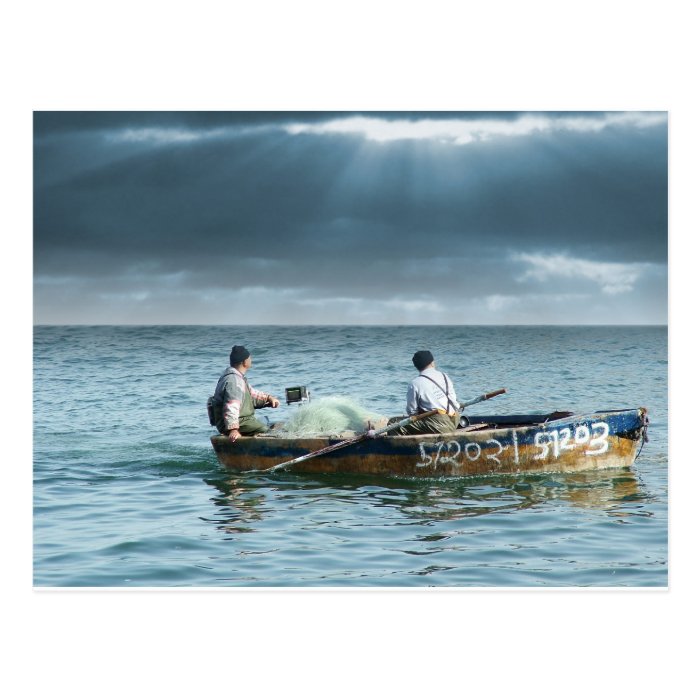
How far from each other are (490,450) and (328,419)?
2237 millimetres

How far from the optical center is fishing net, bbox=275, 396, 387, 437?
1198cm

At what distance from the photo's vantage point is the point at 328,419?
12.1 metres

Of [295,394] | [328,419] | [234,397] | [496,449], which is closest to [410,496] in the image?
[496,449]

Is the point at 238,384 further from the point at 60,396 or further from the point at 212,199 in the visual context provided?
the point at 60,396

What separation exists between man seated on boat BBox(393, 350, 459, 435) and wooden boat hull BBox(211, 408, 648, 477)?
0.83 ft

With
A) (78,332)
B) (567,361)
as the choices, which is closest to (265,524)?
(567,361)

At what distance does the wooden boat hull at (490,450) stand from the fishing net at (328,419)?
576 millimetres

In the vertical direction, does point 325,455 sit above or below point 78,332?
below

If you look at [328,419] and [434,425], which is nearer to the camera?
[434,425]

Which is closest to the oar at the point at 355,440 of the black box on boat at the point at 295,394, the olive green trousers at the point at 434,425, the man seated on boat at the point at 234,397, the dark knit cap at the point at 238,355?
the olive green trousers at the point at 434,425

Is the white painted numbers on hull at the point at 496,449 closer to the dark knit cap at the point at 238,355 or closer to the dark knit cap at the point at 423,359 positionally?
the dark knit cap at the point at 423,359

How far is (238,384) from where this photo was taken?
11445 millimetres

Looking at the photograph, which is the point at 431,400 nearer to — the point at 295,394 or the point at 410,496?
the point at 410,496
